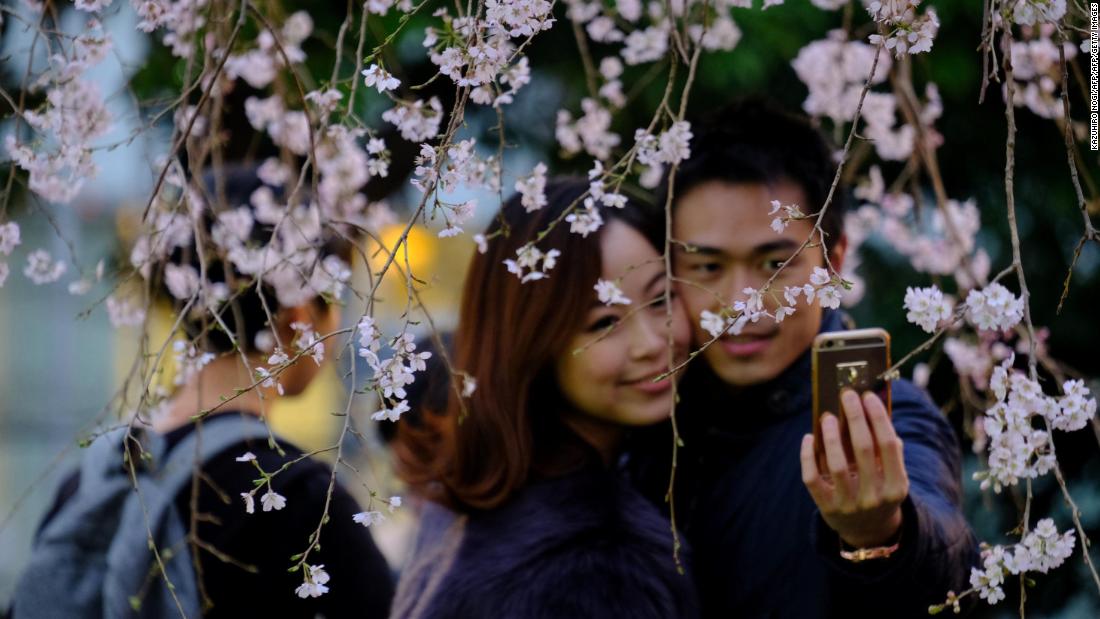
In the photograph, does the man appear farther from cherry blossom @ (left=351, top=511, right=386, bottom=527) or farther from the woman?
cherry blossom @ (left=351, top=511, right=386, bottom=527)

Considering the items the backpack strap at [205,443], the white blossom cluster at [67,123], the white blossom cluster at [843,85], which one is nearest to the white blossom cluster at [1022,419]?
the backpack strap at [205,443]

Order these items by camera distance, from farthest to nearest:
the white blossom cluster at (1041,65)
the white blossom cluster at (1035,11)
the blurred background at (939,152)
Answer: the blurred background at (939,152)
the white blossom cluster at (1041,65)
the white blossom cluster at (1035,11)

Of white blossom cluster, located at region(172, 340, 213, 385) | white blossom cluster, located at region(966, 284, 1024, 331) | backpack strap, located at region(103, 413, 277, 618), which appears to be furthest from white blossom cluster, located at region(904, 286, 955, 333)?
backpack strap, located at region(103, 413, 277, 618)

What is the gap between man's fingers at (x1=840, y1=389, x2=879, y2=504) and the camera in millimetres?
1099

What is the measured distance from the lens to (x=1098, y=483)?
113 inches

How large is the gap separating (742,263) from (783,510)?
307mm

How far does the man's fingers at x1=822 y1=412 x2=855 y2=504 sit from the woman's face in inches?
12.5

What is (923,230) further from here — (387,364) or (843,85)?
(387,364)

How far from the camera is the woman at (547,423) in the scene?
1320 mm

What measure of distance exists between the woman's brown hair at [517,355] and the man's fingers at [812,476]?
387 millimetres

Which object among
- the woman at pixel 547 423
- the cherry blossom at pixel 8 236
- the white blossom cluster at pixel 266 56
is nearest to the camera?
the cherry blossom at pixel 8 236

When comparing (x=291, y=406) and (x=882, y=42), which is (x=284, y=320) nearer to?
(x=882, y=42)

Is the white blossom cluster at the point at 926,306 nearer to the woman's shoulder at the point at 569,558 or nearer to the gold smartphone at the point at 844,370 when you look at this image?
the gold smartphone at the point at 844,370

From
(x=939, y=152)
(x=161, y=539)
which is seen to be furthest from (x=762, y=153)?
(x=939, y=152)
